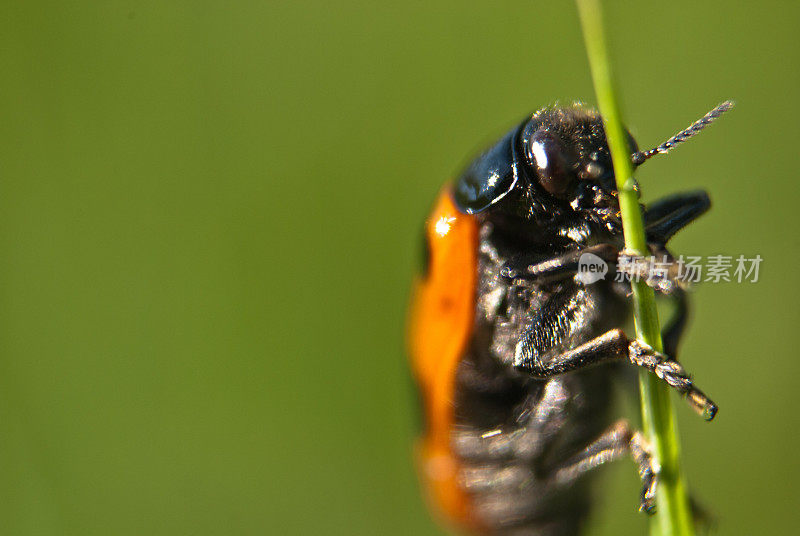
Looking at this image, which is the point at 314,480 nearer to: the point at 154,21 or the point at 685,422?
the point at 685,422

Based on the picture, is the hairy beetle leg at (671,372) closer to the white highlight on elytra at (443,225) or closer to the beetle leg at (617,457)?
the beetle leg at (617,457)

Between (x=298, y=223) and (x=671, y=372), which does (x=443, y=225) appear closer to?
(x=671, y=372)

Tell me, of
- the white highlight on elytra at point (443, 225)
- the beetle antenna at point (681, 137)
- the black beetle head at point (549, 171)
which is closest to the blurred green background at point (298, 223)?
the white highlight on elytra at point (443, 225)

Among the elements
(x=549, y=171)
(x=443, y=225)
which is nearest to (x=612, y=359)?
(x=549, y=171)

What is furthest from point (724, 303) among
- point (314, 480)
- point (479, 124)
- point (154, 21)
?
point (154, 21)

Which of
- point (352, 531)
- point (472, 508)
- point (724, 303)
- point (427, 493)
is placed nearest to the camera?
point (472, 508)
